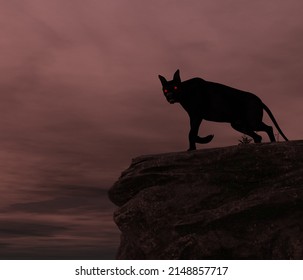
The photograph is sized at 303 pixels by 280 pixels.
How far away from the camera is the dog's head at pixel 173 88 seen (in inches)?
622

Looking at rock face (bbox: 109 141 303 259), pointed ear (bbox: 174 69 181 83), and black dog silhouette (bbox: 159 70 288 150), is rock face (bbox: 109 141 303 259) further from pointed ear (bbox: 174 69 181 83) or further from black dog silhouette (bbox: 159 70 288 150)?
pointed ear (bbox: 174 69 181 83)

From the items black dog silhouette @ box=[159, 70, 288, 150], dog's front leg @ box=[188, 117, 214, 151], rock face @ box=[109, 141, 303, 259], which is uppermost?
black dog silhouette @ box=[159, 70, 288, 150]

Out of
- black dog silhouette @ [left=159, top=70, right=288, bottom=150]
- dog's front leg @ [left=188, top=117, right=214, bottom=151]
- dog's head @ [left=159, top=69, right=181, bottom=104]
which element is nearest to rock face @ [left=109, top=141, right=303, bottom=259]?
dog's front leg @ [left=188, top=117, right=214, bottom=151]

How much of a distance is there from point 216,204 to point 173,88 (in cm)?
405

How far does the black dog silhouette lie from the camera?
15.9m

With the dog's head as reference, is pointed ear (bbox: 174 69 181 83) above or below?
Answer: above

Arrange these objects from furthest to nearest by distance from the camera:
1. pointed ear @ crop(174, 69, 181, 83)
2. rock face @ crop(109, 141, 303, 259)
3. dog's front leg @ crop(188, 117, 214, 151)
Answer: pointed ear @ crop(174, 69, 181, 83), dog's front leg @ crop(188, 117, 214, 151), rock face @ crop(109, 141, 303, 259)

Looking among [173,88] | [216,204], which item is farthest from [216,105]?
[216,204]

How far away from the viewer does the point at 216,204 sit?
44.8 feet

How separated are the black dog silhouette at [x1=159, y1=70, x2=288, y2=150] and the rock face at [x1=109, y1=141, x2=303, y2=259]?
1.54m

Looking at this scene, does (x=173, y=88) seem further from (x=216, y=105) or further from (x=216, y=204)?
(x=216, y=204)

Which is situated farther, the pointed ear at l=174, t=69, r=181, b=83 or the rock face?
the pointed ear at l=174, t=69, r=181, b=83

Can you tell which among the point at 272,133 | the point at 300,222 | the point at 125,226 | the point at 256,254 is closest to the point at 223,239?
the point at 256,254
